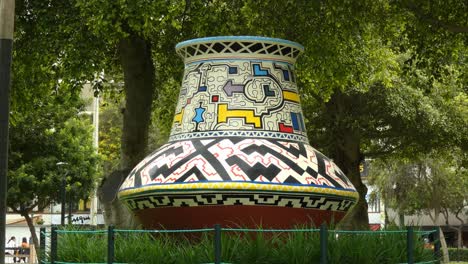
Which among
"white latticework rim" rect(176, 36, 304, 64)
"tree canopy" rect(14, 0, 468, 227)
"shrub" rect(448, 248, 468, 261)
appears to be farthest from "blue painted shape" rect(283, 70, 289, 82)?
"shrub" rect(448, 248, 468, 261)

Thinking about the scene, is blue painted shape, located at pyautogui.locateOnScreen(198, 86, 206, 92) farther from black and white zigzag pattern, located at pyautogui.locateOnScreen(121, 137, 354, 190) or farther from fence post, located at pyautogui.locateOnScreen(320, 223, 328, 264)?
fence post, located at pyautogui.locateOnScreen(320, 223, 328, 264)

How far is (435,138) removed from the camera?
26859 millimetres

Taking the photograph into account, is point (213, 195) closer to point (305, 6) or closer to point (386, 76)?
point (305, 6)

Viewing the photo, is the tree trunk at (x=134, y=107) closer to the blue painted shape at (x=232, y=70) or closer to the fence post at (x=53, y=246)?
the blue painted shape at (x=232, y=70)

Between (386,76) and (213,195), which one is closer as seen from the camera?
(213,195)

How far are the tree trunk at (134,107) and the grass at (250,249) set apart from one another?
7.97 metres

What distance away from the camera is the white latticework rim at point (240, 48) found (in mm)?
9000

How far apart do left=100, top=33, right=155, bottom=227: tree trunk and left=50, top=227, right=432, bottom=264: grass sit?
314 inches

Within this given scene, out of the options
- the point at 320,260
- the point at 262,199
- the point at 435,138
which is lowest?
the point at 320,260

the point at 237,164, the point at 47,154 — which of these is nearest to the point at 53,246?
the point at 237,164

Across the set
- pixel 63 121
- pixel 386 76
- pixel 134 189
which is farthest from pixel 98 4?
pixel 63 121

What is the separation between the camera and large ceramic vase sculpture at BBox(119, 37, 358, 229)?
8096 millimetres

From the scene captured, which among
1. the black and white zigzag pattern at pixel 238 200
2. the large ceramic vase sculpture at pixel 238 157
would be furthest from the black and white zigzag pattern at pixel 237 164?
the black and white zigzag pattern at pixel 238 200

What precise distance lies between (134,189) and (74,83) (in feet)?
29.0
